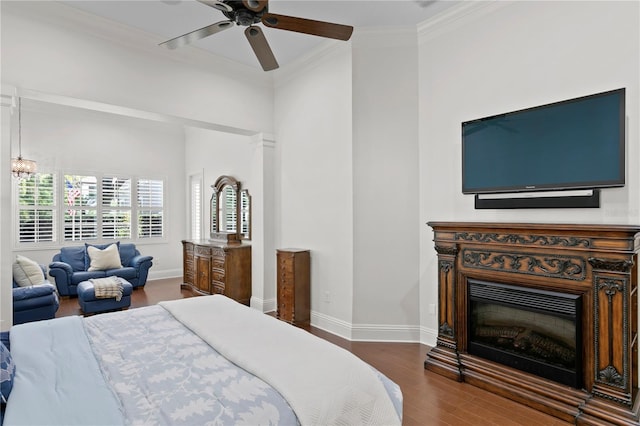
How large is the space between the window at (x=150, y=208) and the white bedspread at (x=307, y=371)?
238 inches

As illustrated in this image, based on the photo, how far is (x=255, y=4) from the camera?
6.96ft

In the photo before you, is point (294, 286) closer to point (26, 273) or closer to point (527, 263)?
point (527, 263)

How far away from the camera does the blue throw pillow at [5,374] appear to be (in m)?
1.40

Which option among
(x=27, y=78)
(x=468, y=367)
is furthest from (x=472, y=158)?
(x=27, y=78)

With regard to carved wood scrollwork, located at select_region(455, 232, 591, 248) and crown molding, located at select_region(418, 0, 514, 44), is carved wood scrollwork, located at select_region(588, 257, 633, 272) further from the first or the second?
crown molding, located at select_region(418, 0, 514, 44)

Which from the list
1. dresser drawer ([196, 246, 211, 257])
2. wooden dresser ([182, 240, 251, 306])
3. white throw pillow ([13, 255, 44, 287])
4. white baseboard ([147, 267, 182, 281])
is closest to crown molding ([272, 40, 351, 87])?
wooden dresser ([182, 240, 251, 306])

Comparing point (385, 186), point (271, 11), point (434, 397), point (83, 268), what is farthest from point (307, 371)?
point (83, 268)

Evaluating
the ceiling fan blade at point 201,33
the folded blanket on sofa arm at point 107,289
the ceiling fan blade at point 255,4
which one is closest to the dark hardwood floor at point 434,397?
→ the ceiling fan blade at point 255,4

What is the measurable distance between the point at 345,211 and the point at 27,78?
3252 millimetres

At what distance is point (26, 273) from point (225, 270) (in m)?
2.43

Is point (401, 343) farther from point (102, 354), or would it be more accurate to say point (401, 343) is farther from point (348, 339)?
point (102, 354)

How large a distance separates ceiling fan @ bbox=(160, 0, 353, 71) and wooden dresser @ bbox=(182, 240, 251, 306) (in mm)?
3211

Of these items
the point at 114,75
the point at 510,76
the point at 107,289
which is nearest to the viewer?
the point at 510,76

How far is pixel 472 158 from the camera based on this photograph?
10.4ft
